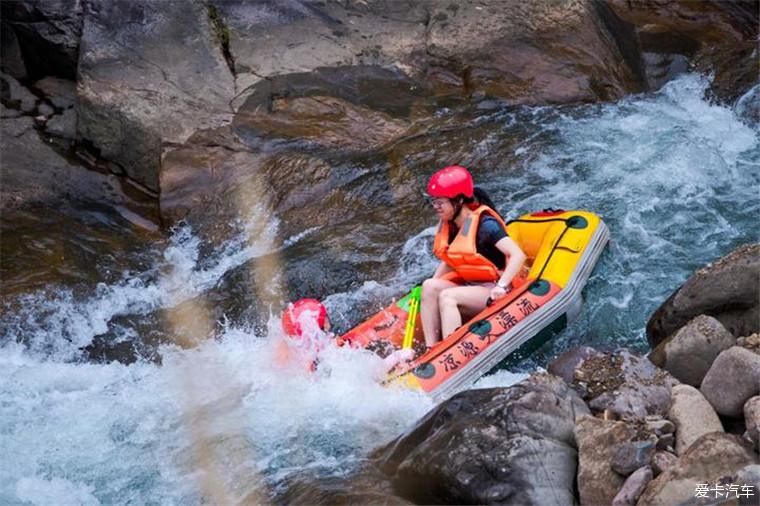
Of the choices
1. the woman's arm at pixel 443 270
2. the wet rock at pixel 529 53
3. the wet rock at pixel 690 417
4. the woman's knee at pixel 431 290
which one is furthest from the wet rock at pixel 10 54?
the wet rock at pixel 690 417

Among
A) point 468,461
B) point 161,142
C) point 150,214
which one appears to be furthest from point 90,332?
point 468,461

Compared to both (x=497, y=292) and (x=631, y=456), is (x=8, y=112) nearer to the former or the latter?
(x=497, y=292)

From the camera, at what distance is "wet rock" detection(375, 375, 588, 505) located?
4922 millimetres

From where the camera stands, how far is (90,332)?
7871mm

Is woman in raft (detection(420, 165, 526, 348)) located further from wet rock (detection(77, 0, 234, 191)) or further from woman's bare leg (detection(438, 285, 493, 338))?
wet rock (detection(77, 0, 234, 191))

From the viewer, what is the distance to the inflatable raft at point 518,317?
6562 mm

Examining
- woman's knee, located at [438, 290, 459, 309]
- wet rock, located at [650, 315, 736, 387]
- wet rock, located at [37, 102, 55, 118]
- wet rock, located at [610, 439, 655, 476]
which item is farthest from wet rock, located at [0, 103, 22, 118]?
wet rock, located at [610, 439, 655, 476]

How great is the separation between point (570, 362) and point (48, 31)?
6481 millimetres

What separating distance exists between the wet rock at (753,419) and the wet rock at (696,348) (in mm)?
652

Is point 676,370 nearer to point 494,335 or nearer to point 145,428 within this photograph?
point 494,335

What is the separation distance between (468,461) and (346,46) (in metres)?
5.94

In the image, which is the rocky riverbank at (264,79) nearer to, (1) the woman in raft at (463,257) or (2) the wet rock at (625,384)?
(1) the woman in raft at (463,257)

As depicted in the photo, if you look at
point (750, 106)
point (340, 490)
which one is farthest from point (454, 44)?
point (340, 490)
